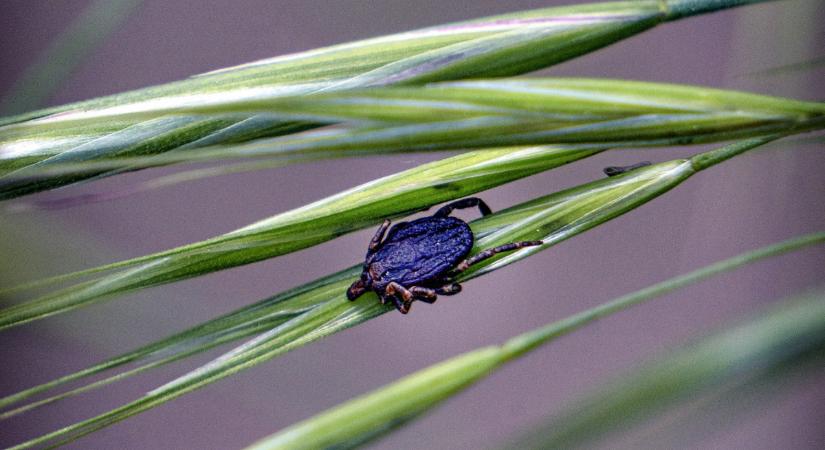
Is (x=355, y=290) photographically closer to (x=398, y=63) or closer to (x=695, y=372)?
(x=398, y=63)

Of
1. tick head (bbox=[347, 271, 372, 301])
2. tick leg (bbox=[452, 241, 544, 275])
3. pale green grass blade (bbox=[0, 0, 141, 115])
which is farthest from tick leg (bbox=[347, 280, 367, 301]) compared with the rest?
pale green grass blade (bbox=[0, 0, 141, 115])

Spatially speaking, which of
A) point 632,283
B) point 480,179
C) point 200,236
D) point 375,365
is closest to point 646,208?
point 632,283

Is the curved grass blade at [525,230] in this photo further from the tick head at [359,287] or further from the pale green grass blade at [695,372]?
the pale green grass blade at [695,372]

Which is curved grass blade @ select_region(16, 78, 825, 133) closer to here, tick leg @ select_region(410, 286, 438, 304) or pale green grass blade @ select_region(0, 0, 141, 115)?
pale green grass blade @ select_region(0, 0, 141, 115)

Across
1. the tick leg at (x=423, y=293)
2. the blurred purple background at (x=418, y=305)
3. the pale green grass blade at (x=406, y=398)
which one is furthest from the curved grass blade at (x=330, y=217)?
the blurred purple background at (x=418, y=305)

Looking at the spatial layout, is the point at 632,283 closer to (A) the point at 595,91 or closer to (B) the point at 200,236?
(B) the point at 200,236

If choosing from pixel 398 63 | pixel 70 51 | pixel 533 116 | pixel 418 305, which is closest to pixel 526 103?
pixel 533 116

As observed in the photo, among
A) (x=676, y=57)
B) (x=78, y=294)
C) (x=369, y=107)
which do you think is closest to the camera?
(x=369, y=107)
